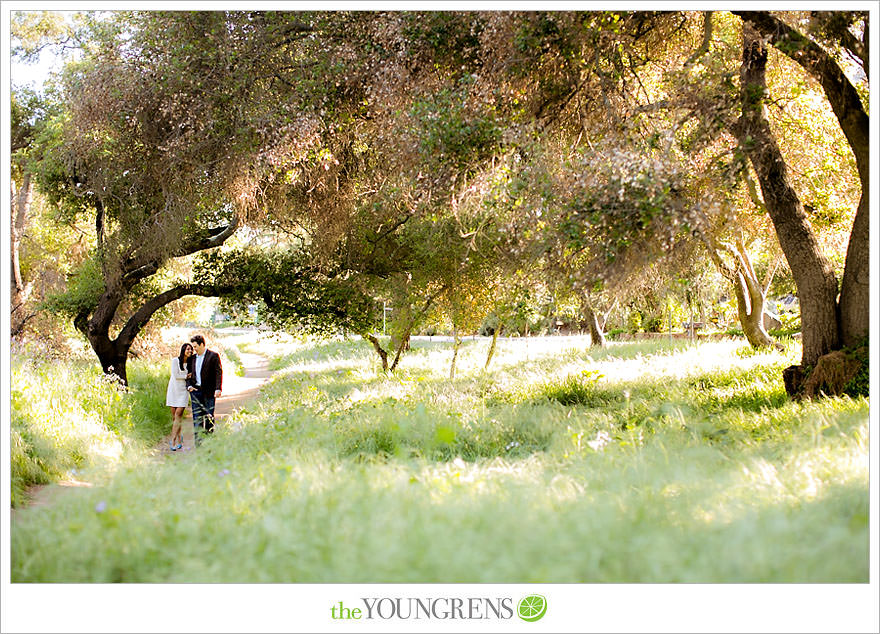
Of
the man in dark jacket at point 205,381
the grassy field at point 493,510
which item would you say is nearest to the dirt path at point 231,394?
the man in dark jacket at point 205,381

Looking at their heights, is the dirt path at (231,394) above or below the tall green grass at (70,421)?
below

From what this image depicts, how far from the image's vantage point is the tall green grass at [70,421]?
20.7ft

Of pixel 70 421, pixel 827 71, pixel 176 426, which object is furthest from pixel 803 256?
pixel 70 421

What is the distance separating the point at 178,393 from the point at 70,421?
1.43 m

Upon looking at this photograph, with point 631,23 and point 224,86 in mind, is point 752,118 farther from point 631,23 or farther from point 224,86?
point 224,86

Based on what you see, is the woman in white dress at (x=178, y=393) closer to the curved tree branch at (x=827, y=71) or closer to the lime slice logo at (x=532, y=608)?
the lime slice logo at (x=532, y=608)

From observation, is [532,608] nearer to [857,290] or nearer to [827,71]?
[857,290]

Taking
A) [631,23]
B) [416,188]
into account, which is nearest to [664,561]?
[416,188]

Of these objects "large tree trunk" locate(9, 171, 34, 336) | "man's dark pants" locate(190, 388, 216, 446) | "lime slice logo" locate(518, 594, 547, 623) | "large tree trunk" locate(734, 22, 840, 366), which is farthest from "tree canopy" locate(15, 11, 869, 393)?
"lime slice logo" locate(518, 594, 547, 623)

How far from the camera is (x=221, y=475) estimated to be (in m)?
4.69

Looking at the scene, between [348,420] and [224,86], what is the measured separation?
13.5 feet

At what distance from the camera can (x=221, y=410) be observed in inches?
499

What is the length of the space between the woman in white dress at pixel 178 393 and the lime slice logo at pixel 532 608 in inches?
248

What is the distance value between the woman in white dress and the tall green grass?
39 centimetres
